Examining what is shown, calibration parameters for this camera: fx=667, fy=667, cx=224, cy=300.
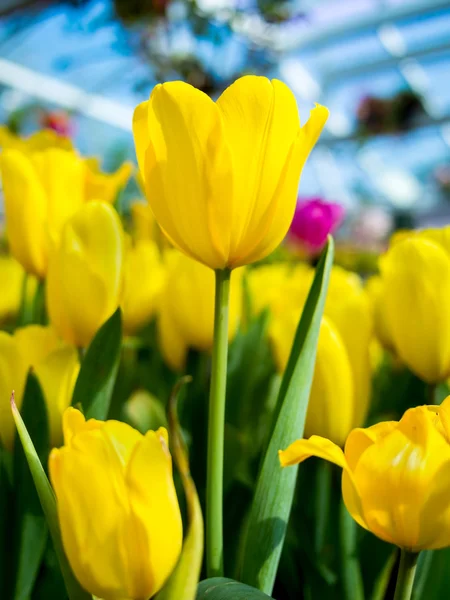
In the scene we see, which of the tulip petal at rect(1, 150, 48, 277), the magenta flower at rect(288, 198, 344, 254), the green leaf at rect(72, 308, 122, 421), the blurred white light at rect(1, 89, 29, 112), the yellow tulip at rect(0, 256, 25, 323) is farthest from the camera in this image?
the blurred white light at rect(1, 89, 29, 112)

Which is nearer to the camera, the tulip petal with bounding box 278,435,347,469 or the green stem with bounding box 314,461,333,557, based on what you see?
the tulip petal with bounding box 278,435,347,469

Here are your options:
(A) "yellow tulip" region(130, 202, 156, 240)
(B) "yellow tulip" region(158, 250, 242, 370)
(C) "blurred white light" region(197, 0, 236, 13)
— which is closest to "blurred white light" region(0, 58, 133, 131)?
(C) "blurred white light" region(197, 0, 236, 13)

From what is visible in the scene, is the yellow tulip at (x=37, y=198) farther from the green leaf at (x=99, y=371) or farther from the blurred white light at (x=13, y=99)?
the blurred white light at (x=13, y=99)

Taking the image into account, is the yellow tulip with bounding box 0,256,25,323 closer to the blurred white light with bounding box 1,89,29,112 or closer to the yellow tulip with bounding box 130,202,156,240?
the yellow tulip with bounding box 130,202,156,240

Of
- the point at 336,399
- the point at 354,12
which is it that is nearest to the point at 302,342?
the point at 336,399

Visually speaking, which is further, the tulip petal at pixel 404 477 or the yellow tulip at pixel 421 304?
the yellow tulip at pixel 421 304

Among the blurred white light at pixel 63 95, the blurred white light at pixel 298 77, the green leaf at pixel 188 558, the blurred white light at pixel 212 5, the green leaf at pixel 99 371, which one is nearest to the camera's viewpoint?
the green leaf at pixel 188 558

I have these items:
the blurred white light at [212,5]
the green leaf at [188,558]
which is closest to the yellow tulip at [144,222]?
the green leaf at [188,558]
